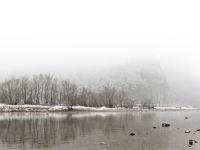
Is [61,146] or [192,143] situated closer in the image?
[61,146]

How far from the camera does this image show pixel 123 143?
3825 centimetres

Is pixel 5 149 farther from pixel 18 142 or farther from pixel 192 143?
pixel 192 143

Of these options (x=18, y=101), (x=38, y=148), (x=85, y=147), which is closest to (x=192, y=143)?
(x=85, y=147)

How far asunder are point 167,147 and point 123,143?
19.0 ft

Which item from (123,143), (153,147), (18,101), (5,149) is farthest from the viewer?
(18,101)

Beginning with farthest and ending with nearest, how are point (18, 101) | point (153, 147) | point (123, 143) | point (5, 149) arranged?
1. point (18, 101)
2. point (123, 143)
3. point (153, 147)
4. point (5, 149)

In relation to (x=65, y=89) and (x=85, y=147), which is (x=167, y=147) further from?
(x=65, y=89)

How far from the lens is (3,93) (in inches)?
7411

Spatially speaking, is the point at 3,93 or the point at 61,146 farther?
the point at 3,93

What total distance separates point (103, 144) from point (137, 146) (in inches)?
175

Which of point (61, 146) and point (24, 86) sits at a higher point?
point (24, 86)

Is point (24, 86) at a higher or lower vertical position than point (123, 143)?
higher

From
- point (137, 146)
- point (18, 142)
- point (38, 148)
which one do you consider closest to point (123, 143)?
point (137, 146)

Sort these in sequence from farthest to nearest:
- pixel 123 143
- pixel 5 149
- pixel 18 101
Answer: pixel 18 101
pixel 123 143
pixel 5 149
